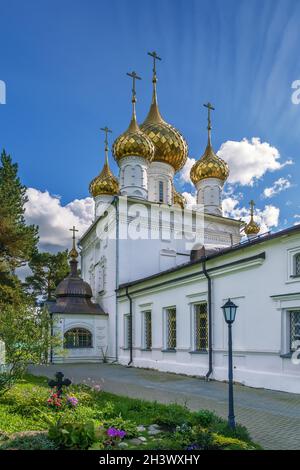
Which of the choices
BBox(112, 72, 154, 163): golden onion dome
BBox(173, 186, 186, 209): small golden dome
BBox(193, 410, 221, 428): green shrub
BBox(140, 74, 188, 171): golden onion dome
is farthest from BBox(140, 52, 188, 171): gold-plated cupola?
BBox(193, 410, 221, 428): green shrub

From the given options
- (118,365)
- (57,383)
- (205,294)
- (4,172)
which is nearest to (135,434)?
(57,383)

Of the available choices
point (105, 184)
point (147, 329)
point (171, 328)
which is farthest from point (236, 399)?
point (105, 184)

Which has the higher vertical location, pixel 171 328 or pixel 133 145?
pixel 133 145

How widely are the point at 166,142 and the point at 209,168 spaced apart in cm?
376

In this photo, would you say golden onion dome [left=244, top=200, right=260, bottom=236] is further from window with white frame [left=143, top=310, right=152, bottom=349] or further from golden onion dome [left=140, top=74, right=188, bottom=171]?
window with white frame [left=143, top=310, right=152, bottom=349]

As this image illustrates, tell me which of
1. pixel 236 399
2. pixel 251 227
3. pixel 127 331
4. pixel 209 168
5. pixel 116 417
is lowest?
pixel 236 399

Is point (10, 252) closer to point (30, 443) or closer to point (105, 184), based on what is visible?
point (105, 184)

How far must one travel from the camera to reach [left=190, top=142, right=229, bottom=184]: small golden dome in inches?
1086

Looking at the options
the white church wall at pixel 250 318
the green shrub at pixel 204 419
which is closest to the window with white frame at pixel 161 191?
the white church wall at pixel 250 318

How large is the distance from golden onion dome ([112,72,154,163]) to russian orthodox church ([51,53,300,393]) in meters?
0.07

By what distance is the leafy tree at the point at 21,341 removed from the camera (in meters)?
9.13

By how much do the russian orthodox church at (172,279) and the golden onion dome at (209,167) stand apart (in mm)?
72

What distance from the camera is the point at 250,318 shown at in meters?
12.0
